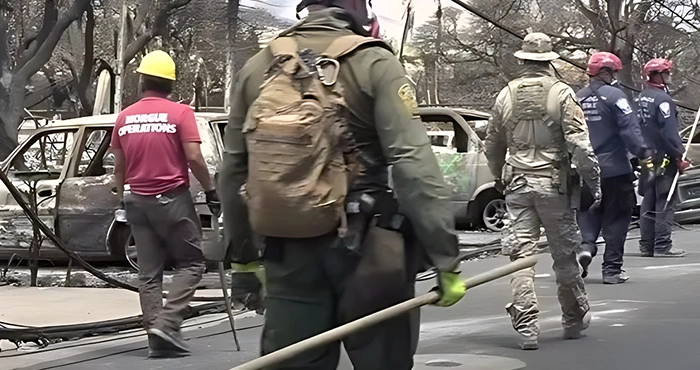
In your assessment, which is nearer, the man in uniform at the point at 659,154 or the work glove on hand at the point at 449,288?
the work glove on hand at the point at 449,288

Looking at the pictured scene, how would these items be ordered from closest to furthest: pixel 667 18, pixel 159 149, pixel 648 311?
pixel 159 149 < pixel 648 311 < pixel 667 18

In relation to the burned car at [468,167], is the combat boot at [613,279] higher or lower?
lower

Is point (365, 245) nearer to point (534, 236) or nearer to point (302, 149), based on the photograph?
point (302, 149)

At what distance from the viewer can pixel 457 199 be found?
46.8 feet

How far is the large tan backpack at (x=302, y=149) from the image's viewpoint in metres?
3.62

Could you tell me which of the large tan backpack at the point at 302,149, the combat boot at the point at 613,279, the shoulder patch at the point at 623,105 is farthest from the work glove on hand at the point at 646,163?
the large tan backpack at the point at 302,149

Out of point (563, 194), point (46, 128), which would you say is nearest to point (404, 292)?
point (563, 194)

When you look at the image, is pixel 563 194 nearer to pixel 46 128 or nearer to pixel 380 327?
pixel 380 327

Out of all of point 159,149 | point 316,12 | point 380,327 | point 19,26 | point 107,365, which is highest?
point 19,26

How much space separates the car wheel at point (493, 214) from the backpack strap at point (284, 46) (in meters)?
10.5

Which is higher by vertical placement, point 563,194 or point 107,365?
point 563,194

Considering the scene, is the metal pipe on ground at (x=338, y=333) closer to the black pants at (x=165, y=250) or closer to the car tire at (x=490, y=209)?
the black pants at (x=165, y=250)

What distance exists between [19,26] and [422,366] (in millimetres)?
24166

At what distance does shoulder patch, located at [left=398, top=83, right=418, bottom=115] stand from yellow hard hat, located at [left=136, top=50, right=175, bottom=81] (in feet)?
10.7
